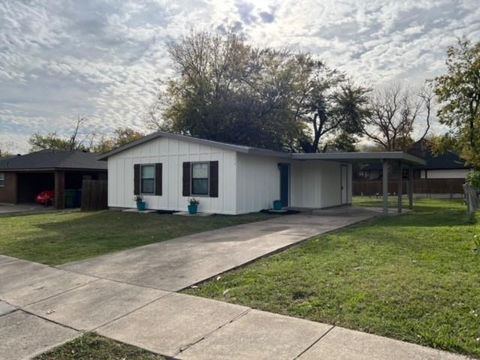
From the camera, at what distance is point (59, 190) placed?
21703mm

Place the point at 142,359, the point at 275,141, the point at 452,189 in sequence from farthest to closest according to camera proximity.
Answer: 1. the point at 452,189
2. the point at 275,141
3. the point at 142,359

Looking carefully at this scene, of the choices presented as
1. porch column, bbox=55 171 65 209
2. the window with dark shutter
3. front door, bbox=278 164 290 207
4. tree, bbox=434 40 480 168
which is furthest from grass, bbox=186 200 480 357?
tree, bbox=434 40 480 168

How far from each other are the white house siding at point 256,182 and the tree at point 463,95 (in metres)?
13.9

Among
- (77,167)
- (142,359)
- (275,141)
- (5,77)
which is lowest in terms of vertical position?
(142,359)

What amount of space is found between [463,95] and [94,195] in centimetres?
2147

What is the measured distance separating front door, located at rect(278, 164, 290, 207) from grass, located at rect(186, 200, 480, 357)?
893cm

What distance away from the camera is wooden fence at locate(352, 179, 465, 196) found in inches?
1305

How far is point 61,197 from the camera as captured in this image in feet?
71.3

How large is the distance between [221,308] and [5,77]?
17.9 metres

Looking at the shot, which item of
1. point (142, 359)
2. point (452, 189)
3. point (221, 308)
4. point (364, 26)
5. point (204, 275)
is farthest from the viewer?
point (452, 189)

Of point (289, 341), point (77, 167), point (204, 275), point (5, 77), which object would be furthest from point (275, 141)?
point (289, 341)

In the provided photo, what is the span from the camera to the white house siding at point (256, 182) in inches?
556

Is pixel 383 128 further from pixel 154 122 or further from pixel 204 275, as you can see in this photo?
pixel 204 275

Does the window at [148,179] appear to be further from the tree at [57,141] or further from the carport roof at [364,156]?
the tree at [57,141]
